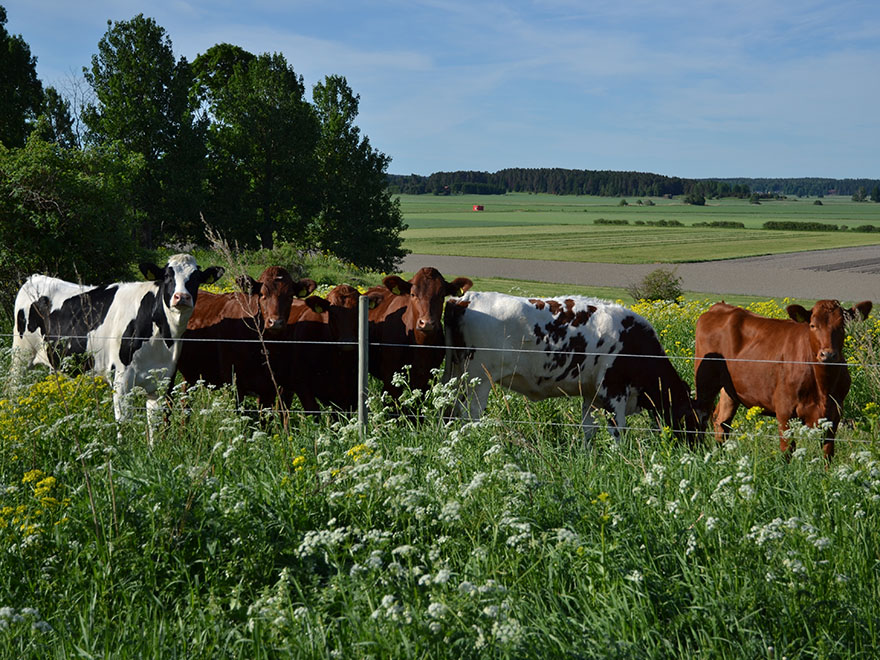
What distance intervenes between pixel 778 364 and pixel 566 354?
6.72 ft

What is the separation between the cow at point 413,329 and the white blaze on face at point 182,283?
1.74 m

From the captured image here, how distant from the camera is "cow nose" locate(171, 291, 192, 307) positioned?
754 cm

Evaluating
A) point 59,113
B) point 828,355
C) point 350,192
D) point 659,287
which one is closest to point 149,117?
point 59,113

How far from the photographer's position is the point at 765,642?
3.46 meters

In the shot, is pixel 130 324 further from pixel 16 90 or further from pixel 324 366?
pixel 16 90

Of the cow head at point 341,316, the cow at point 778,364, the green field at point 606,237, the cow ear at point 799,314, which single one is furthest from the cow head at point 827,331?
the green field at point 606,237

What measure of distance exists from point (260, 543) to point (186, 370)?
189 inches

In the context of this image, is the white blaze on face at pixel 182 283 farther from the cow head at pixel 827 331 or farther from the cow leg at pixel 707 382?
the cow head at pixel 827 331

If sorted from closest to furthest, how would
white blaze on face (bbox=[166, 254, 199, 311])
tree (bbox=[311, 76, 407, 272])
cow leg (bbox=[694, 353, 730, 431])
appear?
white blaze on face (bbox=[166, 254, 199, 311]) < cow leg (bbox=[694, 353, 730, 431]) < tree (bbox=[311, 76, 407, 272])

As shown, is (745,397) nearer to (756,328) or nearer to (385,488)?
(756,328)

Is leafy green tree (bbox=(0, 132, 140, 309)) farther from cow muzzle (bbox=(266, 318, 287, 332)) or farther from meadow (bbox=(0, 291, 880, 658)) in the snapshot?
meadow (bbox=(0, 291, 880, 658))

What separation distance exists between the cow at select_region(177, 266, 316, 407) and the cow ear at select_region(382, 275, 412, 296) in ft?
2.58

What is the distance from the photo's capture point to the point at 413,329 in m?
8.02

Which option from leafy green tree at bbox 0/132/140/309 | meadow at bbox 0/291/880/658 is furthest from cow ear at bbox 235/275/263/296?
leafy green tree at bbox 0/132/140/309
